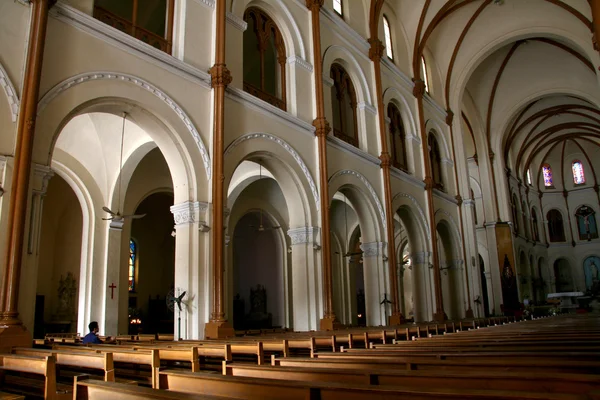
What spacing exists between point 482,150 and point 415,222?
41.2 ft

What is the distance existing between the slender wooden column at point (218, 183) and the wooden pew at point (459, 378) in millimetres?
6935

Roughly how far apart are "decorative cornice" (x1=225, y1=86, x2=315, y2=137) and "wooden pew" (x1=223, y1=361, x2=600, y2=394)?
908 centimetres

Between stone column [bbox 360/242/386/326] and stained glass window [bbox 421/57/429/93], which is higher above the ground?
stained glass window [bbox 421/57/429/93]

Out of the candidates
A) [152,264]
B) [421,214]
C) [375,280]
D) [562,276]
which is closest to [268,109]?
[375,280]

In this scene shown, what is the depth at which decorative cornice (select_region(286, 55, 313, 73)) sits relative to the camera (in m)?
13.5

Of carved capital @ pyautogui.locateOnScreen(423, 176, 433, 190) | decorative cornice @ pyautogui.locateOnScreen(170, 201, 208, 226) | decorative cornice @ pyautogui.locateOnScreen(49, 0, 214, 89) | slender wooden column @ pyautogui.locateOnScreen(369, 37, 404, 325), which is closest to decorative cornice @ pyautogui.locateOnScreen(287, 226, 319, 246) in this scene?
decorative cornice @ pyautogui.locateOnScreen(170, 201, 208, 226)

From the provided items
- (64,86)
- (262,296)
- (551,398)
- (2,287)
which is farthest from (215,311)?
(262,296)

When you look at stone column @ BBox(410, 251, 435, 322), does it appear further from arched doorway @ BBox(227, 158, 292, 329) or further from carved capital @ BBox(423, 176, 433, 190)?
arched doorway @ BBox(227, 158, 292, 329)

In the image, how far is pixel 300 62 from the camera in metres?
13.6

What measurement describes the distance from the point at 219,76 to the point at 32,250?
514 cm

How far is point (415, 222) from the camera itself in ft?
61.8

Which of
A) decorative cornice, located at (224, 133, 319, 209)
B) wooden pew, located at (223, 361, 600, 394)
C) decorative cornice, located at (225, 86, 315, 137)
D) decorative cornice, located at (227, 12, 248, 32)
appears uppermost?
decorative cornice, located at (227, 12, 248, 32)

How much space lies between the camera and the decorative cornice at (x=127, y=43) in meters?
8.35

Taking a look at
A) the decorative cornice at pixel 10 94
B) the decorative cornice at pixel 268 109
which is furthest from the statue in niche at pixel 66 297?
the decorative cornice at pixel 10 94
